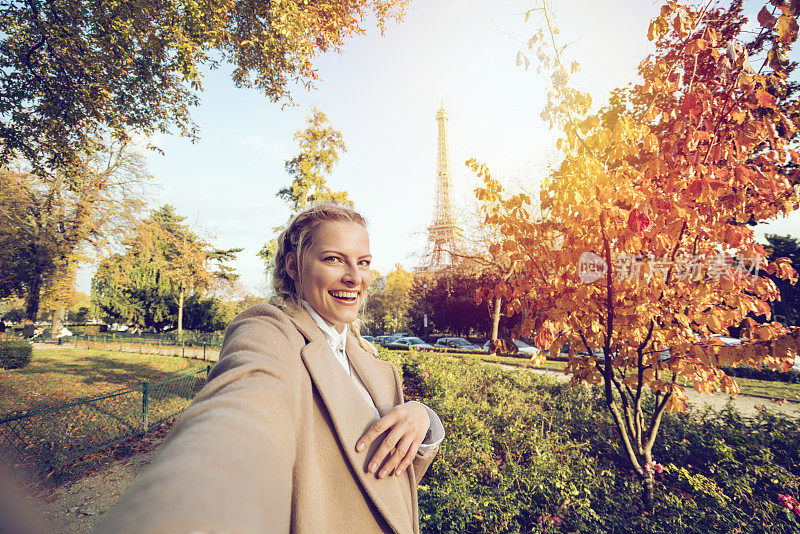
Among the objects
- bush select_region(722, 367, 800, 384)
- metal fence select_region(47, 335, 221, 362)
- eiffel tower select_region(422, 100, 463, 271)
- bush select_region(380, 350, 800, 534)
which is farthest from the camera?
eiffel tower select_region(422, 100, 463, 271)

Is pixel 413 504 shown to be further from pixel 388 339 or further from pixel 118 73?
pixel 388 339

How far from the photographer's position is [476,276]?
23703mm

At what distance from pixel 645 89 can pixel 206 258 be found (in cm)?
3767

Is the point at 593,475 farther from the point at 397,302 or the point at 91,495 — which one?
the point at 397,302

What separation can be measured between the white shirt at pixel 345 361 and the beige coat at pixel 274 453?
3 cm

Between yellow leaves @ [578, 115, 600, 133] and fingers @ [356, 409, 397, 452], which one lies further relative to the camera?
yellow leaves @ [578, 115, 600, 133]

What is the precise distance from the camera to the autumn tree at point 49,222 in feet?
53.0

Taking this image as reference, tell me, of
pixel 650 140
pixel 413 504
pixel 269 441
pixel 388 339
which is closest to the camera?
pixel 269 441

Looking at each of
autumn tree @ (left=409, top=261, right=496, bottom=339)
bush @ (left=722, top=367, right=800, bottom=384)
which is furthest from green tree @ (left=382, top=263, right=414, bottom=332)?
bush @ (left=722, top=367, right=800, bottom=384)

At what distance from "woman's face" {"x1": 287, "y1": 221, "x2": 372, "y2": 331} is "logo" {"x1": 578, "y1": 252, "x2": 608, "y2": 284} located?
2432 millimetres

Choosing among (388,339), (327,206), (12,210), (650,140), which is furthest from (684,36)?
(388,339)

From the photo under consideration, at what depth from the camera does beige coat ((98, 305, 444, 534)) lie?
22.7 inches

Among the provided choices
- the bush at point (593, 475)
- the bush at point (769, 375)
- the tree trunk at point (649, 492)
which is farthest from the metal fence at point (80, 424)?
the bush at point (769, 375)

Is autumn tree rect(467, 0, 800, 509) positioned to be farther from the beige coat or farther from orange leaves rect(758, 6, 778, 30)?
the beige coat
